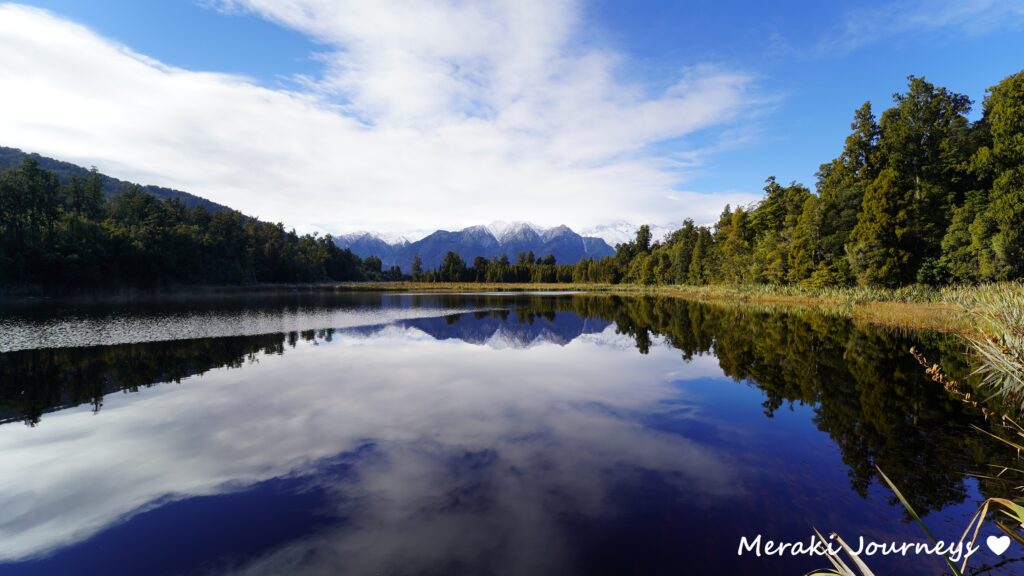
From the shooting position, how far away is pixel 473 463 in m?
8.86

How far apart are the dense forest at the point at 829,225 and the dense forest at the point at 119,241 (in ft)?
0.82

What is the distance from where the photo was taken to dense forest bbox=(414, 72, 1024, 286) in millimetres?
33688

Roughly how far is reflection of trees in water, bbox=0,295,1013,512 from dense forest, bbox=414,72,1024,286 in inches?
556

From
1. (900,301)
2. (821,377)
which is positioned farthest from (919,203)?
(821,377)

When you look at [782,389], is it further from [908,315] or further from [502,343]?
[908,315]

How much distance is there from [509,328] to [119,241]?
272ft

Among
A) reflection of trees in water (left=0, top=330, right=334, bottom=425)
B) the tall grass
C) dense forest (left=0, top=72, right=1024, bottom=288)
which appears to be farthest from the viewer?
dense forest (left=0, top=72, right=1024, bottom=288)

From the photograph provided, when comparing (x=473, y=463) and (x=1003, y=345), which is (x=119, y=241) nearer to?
(x=473, y=463)

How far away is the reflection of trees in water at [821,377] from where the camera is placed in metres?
8.66

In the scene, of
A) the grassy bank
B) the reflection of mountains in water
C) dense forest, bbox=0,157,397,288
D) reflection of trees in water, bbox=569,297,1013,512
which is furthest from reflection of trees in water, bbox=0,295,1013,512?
dense forest, bbox=0,157,397,288

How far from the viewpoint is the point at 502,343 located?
85.2 feet

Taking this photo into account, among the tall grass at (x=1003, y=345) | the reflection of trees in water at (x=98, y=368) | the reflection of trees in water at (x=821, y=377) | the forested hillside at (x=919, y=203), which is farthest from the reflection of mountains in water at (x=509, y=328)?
the forested hillside at (x=919, y=203)

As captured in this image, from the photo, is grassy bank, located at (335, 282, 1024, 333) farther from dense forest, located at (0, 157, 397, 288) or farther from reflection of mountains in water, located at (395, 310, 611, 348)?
dense forest, located at (0, 157, 397, 288)

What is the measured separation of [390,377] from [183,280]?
102 m
